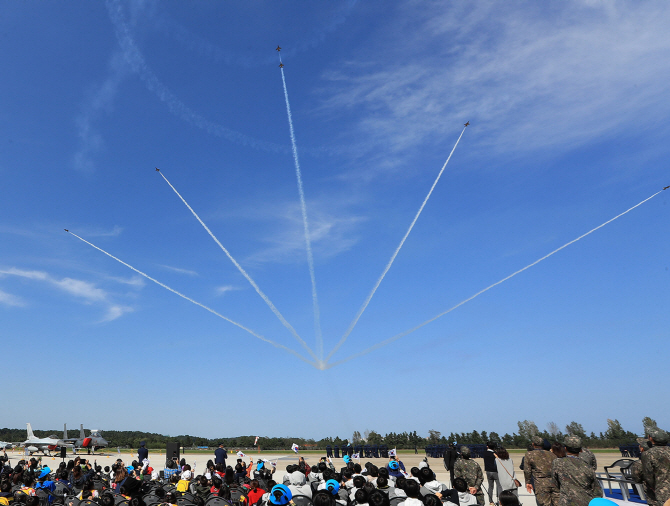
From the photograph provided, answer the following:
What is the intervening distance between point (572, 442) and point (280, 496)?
196 inches

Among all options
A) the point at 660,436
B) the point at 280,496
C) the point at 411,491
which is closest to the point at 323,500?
the point at 280,496

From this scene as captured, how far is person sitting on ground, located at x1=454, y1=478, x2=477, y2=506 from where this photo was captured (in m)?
7.68

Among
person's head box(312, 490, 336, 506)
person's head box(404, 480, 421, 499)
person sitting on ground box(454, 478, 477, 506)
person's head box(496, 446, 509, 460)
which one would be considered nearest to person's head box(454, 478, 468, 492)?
person sitting on ground box(454, 478, 477, 506)

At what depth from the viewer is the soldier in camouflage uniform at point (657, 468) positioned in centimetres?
730

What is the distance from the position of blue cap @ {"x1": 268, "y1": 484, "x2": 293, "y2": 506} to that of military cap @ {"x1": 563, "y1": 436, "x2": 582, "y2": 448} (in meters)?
4.73

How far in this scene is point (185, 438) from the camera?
96625mm

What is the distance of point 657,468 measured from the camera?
742 centimetres

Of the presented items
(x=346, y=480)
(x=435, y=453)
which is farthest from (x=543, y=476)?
(x=435, y=453)

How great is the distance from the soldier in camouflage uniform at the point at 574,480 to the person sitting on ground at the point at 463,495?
141 centimetres

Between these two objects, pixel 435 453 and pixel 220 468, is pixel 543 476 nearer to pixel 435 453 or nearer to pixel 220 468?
pixel 220 468

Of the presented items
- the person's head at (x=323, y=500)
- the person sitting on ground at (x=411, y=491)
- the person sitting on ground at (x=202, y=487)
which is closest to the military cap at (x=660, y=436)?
the person sitting on ground at (x=411, y=491)

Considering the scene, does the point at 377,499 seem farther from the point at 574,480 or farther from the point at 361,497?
the point at 574,480

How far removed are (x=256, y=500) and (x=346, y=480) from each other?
1.95 metres

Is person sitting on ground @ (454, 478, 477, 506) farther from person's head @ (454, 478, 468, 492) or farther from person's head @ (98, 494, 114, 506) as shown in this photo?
person's head @ (98, 494, 114, 506)
